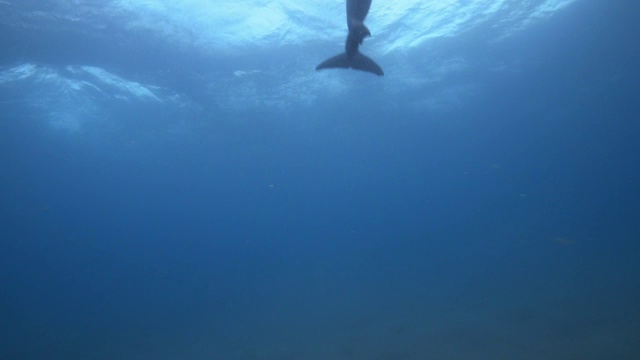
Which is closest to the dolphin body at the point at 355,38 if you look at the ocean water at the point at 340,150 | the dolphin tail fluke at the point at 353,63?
the dolphin tail fluke at the point at 353,63

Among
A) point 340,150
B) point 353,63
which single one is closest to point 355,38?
point 353,63

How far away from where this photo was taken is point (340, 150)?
4534 centimetres

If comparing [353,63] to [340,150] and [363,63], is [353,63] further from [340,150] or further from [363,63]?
[340,150]

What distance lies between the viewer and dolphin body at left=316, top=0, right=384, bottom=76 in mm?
7697

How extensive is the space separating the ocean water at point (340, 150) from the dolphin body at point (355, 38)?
10.3 meters

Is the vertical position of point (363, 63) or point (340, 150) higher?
point (340, 150)

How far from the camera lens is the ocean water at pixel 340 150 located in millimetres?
18781

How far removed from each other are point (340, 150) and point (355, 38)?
1468 inches

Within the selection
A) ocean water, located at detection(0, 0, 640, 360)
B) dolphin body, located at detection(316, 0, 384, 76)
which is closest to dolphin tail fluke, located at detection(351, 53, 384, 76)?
dolphin body, located at detection(316, 0, 384, 76)

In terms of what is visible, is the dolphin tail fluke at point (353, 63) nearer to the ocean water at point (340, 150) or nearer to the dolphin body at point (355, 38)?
the dolphin body at point (355, 38)

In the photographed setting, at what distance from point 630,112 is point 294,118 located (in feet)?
81.5

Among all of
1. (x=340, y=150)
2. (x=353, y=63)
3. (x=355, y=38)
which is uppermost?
(x=340, y=150)

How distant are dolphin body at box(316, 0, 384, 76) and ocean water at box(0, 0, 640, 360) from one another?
1027 cm

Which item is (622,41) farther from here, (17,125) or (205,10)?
(17,125)
